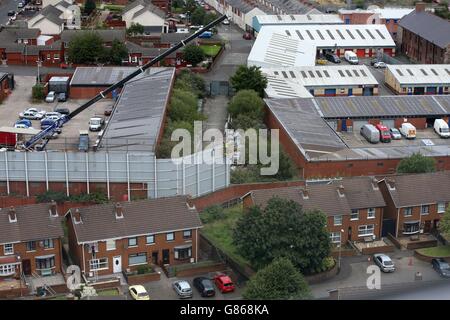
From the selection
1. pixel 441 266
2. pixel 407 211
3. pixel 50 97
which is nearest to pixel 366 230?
pixel 407 211

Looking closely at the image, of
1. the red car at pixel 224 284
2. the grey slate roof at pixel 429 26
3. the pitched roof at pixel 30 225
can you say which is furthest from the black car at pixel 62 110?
the grey slate roof at pixel 429 26

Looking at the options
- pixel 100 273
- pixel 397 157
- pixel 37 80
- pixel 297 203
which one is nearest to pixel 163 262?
pixel 100 273

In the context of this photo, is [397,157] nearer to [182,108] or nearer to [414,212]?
[414,212]

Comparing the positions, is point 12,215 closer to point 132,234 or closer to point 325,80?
point 132,234

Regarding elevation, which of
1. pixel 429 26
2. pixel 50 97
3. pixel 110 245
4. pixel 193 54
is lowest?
pixel 110 245

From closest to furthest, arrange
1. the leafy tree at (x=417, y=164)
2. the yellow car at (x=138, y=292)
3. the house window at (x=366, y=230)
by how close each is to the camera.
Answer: the yellow car at (x=138, y=292), the house window at (x=366, y=230), the leafy tree at (x=417, y=164)

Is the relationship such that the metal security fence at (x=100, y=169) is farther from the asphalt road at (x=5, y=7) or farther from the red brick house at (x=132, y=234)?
the asphalt road at (x=5, y=7)
